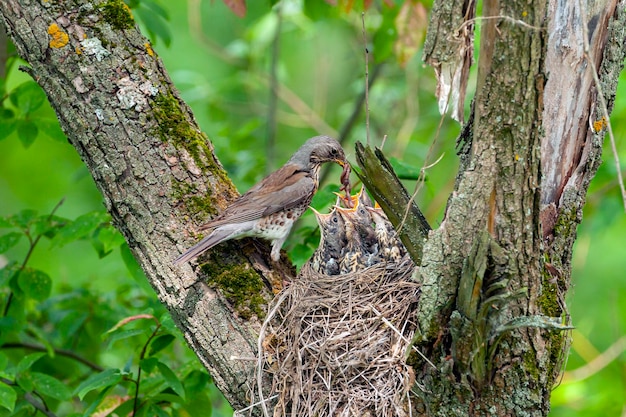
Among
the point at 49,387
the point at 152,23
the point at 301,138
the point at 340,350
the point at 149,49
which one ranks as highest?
the point at 301,138

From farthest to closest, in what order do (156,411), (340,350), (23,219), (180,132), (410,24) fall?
1. (410,24)
2. (23,219)
3. (156,411)
4. (180,132)
5. (340,350)

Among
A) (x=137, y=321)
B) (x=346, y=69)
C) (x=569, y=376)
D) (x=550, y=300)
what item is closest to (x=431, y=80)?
(x=346, y=69)

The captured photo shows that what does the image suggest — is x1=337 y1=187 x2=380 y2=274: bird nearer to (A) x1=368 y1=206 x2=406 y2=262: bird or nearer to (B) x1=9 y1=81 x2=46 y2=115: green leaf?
(A) x1=368 y1=206 x2=406 y2=262: bird

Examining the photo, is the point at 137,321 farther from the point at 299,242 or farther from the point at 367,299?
the point at 367,299

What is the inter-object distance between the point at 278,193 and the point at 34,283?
154 centimetres

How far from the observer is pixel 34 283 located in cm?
446

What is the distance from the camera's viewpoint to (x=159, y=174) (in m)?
3.30

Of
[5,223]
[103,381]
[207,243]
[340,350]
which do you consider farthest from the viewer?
[5,223]

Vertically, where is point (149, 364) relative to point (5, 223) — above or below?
below

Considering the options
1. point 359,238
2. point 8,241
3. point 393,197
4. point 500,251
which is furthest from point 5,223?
point 500,251

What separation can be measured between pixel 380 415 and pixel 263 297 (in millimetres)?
770

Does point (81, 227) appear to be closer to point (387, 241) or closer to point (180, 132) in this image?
point (180, 132)

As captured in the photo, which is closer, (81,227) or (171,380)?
(171,380)

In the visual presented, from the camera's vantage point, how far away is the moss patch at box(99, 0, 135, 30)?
3.43 meters
